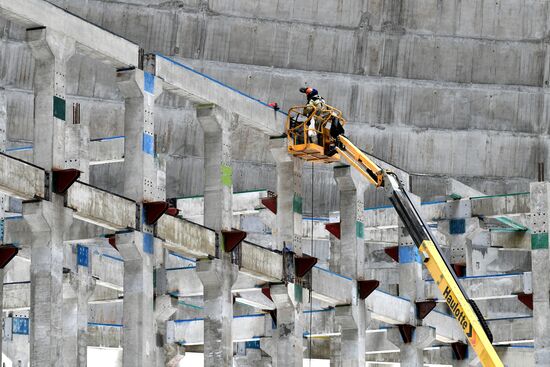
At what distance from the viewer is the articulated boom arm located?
3769 centimetres

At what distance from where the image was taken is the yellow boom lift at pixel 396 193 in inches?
1510

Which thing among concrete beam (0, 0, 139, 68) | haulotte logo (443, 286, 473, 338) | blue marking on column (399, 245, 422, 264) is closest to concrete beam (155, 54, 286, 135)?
concrete beam (0, 0, 139, 68)

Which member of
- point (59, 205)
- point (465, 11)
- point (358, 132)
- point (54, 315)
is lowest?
point (54, 315)

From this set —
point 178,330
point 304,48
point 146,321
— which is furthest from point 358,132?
point 146,321

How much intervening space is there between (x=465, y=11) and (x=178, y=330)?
2398 centimetres

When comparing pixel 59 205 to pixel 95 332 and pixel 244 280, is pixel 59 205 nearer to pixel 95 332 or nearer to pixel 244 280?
pixel 244 280

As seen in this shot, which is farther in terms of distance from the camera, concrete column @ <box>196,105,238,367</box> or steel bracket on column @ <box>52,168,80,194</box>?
concrete column @ <box>196,105,238,367</box>

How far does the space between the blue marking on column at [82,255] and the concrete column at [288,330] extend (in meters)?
4.91

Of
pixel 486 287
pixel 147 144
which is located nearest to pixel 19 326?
pixel 147 144

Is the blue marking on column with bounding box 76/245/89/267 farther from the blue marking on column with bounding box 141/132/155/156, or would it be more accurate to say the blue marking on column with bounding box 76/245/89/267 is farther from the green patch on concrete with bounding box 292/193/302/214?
the blue marking on column with bounding box 141/132/155/156

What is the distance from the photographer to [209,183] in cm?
3956

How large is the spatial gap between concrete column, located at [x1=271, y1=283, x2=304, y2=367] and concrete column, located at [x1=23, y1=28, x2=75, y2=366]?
1006 centimetres

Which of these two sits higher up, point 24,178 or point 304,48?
point 304,48

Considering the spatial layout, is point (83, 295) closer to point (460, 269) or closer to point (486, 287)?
point (486, 287)
